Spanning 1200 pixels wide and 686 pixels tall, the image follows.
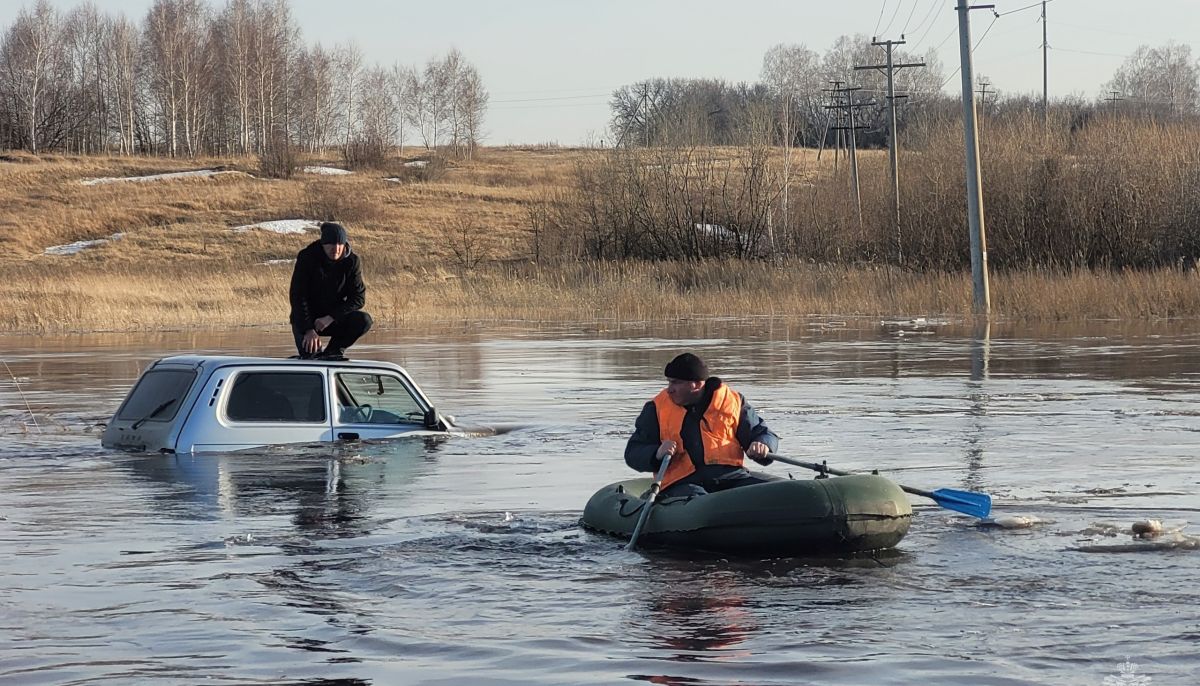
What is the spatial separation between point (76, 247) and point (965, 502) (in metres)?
75.2

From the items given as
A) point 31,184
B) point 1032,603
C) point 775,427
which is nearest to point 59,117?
point 31,184

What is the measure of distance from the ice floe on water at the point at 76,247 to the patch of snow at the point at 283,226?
593 cm

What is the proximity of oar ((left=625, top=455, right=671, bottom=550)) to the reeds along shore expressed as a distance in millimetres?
30932

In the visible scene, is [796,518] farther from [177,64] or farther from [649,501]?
[177,64]

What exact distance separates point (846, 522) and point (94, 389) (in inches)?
630

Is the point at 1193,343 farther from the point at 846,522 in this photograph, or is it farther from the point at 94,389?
the point at 846,522

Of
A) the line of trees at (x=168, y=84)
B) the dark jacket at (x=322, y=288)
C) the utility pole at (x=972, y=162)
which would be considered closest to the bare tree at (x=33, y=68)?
the line of trees at (x=168, y=84)

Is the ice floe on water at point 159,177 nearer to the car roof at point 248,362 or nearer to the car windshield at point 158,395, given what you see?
the car windshield at point 158,395

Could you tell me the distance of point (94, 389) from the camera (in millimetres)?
23672

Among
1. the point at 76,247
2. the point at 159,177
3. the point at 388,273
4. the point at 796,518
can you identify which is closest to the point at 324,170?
the point at 159,177

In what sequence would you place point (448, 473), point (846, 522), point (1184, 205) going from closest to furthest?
1. point (846, 522)
2. point (448, 473)
3. point (1184, 205)

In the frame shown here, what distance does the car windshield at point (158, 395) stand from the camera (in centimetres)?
1466

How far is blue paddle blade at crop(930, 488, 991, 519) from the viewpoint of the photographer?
37.1ft

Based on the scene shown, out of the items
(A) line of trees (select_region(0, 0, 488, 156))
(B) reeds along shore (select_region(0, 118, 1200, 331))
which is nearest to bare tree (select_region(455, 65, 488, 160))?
(A) line of trees (select_region(0, 0, 488, 156))
